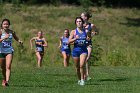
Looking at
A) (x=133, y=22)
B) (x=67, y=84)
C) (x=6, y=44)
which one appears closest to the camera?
(x=6, y=44)

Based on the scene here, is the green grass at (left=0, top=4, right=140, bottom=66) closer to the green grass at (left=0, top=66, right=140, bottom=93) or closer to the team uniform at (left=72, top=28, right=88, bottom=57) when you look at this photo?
the green grass at (left=0, top=66, right=140, bottom=93)

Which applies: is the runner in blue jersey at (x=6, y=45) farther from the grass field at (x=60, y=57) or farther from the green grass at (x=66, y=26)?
the green grass at (x=66, y=26)

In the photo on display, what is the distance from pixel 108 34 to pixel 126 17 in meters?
10.0

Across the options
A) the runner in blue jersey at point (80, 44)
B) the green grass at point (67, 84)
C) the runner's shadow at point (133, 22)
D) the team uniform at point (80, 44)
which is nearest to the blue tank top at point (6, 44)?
the green grass at point (67, 84)

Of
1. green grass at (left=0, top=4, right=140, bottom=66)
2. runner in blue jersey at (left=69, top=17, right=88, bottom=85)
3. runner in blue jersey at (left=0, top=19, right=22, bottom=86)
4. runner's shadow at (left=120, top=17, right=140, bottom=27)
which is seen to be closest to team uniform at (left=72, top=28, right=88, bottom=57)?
runner in blue jersey at (left=69, top=17, right=88, bottom=85)

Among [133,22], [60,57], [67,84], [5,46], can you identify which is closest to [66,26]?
[133,22]

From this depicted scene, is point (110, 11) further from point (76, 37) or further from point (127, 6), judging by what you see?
point (76, 37)

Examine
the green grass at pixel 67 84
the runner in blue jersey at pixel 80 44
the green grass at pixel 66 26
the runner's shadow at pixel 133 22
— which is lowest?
the runner's shadow at pixel 133 22

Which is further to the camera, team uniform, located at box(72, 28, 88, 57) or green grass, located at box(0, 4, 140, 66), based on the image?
green grass, located at box(0, 4, 140, 66)

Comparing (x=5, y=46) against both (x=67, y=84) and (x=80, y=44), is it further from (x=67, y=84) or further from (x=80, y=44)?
(x=67, y=84)

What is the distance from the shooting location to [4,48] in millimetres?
15906

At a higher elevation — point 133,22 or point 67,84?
point 67,84

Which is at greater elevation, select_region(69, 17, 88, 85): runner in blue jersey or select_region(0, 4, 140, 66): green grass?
select_region(69, 17, 88, 85): runner in blue jersey

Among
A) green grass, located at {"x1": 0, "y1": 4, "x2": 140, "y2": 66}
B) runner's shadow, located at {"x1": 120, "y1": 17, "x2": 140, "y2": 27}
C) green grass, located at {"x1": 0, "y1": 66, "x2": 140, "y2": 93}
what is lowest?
runner's shadow, located at {"x1": 120, "y1": 17, "x2": 140, "y2": 27}
